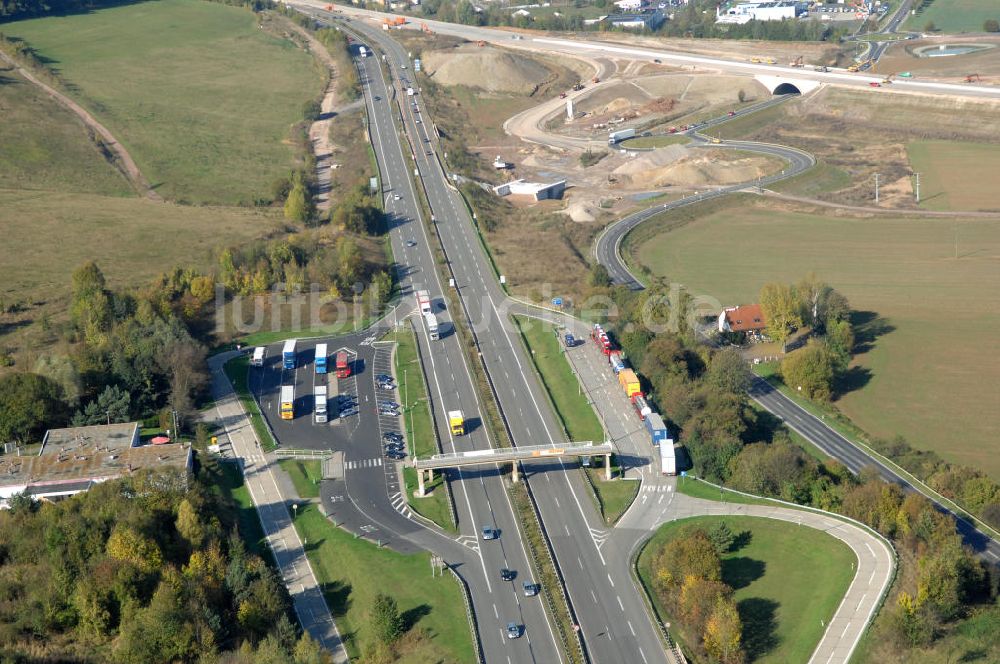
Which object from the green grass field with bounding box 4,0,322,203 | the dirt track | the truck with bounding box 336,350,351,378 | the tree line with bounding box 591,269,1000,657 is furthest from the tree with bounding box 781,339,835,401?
the dirt track

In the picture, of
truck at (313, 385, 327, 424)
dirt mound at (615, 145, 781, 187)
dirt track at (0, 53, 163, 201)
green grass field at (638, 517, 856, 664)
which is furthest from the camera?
dirt mound at (615, 145, 781, 187)

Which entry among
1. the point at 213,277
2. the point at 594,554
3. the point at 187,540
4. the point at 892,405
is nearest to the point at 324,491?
the point at 187,540

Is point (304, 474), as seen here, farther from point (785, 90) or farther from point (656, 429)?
point (785, 90)

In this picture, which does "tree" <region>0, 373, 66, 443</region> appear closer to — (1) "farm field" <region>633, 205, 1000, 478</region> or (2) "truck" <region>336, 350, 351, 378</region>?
(2) "truck" <region>336, 350, 351, 378</region>

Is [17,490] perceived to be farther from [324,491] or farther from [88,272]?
[88,272]

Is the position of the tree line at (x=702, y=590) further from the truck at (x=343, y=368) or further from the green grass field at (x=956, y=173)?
the green grass field at (x=956, y=173)

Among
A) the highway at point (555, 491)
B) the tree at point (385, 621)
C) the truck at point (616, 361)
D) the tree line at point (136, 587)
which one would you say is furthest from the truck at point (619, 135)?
the tree at point (385, 621)
